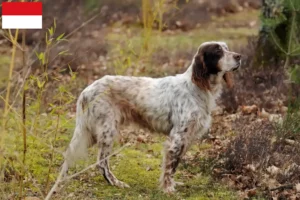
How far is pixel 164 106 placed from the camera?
593 cm

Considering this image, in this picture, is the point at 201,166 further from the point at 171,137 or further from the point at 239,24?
the point at 239,24

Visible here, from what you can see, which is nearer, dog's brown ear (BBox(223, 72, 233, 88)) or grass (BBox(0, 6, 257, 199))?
grass (BBox(0, 6, 257, 199))

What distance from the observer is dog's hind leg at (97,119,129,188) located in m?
5.91

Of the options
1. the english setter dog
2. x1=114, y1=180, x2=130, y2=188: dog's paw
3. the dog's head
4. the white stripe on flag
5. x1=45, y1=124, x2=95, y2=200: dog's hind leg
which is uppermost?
the white stripe on flag

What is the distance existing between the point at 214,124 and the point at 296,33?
7.58ft

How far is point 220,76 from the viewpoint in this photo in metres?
5.98

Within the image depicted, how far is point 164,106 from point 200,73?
46cm

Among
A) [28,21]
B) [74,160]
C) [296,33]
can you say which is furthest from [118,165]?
[296,33]

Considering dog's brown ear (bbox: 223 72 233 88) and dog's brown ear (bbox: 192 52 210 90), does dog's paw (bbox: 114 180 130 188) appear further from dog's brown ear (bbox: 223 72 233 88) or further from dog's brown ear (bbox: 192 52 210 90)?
dog's brown ear (bbox: 223 72 233 88)

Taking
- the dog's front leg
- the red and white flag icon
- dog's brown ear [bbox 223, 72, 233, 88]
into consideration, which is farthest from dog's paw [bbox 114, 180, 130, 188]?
the red and white flag icon

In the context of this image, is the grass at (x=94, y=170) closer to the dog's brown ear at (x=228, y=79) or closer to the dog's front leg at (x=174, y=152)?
the dog's front leg at (x=174, y=152)

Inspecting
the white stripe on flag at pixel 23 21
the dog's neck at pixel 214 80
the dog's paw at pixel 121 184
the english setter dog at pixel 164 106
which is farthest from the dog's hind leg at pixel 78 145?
the white stripe on flag at pixel 23 21

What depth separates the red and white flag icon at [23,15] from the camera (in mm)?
3742

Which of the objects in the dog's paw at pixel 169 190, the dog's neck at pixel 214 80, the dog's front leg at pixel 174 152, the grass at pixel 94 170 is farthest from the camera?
the dog's neck at pixel 214 80
